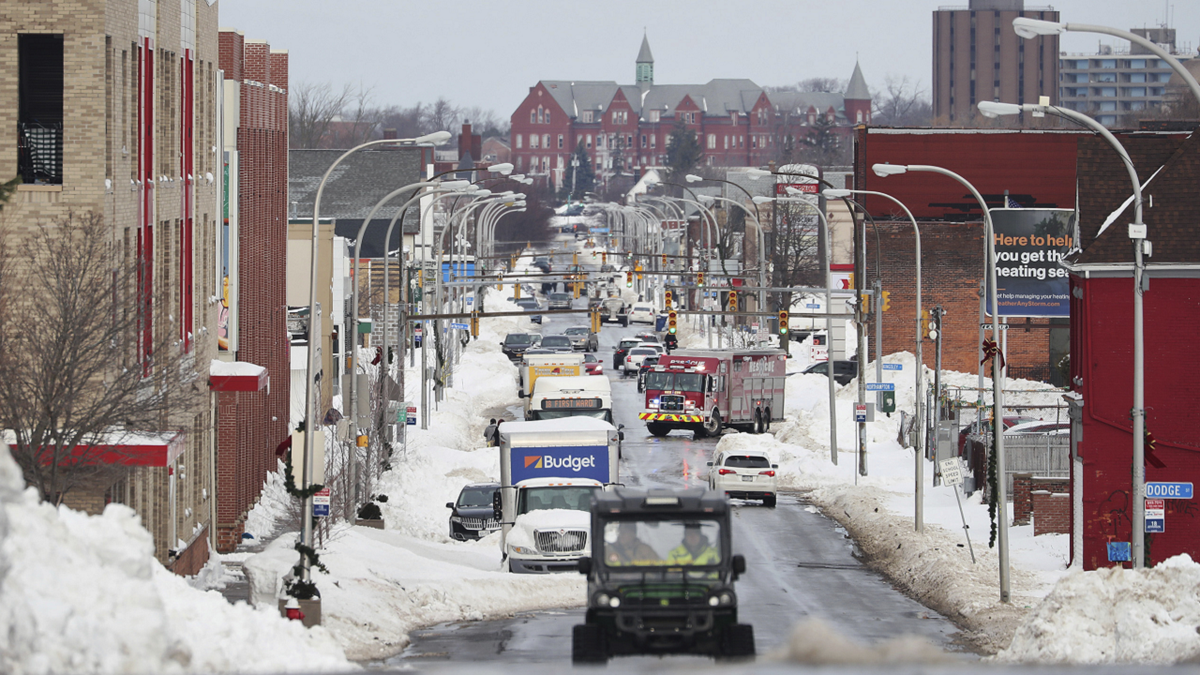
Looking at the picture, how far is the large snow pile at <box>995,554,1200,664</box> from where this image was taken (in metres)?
18.5

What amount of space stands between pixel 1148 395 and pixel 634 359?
52.5 meters

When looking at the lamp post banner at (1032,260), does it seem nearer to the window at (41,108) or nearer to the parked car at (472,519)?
the parked car at (472,519)

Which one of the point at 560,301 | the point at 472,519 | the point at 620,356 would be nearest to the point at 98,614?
the point at 472,519

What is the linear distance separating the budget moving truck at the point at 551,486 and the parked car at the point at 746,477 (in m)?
10.4

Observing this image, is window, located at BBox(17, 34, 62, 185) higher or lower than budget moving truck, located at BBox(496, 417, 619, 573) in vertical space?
higher

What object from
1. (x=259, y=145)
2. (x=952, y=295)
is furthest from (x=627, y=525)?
(x=952, y=295)

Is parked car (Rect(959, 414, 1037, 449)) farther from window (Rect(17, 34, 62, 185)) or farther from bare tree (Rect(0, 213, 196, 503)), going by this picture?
window (Rect(17, 34, 62, 185))

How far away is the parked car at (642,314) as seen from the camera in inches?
4432

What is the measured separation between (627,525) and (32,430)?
7.98 m

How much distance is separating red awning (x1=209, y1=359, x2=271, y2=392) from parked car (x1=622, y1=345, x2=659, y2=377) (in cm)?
4767

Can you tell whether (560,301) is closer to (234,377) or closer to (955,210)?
(955,210)

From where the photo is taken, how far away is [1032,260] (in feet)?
177

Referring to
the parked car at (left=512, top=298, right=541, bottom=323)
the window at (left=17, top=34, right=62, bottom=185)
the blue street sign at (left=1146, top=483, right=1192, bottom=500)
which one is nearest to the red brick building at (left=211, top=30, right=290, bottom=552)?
the window at (left=17, top=34, right=62, bottom=185)

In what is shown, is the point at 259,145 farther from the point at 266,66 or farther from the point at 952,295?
the point at 952,295
